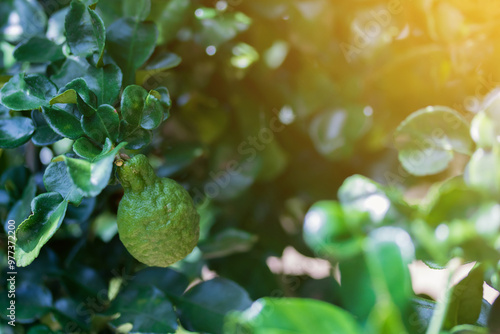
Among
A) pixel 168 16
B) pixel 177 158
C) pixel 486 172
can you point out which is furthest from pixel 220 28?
pixel 486 172

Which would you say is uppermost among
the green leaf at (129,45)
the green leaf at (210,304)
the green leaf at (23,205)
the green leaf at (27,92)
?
the green leaf at (129,45)

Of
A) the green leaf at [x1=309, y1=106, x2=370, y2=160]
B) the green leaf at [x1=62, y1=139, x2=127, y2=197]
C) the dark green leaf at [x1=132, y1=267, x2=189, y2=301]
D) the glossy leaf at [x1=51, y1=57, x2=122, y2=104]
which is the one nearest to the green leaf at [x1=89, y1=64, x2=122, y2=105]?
the glossy leaf at [x1=51, y1=57, x2=122, y2=104]

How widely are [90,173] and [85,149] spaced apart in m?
0.06

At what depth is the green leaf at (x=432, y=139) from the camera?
0.36 metres

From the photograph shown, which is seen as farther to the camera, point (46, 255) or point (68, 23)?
point (46, 255)

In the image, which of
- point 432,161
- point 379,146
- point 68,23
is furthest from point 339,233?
point 379,146

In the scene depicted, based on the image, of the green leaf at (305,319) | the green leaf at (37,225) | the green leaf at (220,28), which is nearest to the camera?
the green leaf at (305,319)

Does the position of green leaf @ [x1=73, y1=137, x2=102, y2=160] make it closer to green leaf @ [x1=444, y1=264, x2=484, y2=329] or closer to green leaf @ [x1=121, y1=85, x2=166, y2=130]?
green leaf @ [x1=121, y1=85, x2=166, y2=130]

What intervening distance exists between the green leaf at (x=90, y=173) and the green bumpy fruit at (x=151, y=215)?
0.22 ft

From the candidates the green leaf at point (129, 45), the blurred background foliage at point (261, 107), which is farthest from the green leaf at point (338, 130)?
the green leaf at point (129, 45)

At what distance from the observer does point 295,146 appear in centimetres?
74

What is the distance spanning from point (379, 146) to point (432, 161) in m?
0.37

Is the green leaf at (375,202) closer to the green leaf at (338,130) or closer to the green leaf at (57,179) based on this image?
the green leaf at (57,179)

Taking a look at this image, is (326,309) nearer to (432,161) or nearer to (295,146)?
(432,161)
